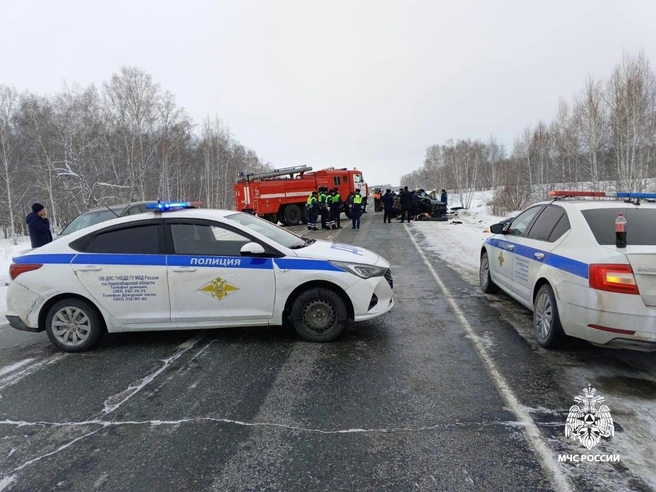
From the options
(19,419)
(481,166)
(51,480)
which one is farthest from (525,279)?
(481,166)

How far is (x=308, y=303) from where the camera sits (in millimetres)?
4797

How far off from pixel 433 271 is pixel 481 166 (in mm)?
88836

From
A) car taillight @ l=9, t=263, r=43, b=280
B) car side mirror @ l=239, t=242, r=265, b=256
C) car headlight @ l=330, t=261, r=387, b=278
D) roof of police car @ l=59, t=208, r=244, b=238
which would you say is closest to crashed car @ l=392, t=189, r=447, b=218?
car headlight @ l=330, t=261, r=387, b=278

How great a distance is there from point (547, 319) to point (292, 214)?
1917 cm

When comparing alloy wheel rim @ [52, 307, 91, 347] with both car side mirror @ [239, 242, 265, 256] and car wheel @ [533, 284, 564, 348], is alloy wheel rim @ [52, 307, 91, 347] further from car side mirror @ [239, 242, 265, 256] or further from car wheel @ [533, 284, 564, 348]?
car wheel @ [533, 284, 564, 348]

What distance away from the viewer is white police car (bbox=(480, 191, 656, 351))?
11.8ft

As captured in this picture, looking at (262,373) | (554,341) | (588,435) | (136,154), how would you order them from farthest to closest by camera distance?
(136,154), (554,341), (262,373), (588,435)

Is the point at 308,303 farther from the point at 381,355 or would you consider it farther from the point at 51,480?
the point at 51,480

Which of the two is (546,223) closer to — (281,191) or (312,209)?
(312,209)

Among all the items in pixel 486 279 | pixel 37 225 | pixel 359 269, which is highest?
pixel 37 225

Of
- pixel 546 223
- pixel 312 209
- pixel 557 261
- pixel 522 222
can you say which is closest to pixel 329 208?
pixel 312 209

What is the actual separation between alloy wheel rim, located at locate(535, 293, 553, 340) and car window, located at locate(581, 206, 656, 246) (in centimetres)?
84

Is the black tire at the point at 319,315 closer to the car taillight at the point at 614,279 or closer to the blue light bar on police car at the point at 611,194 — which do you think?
the car taillight at the point at 614,279

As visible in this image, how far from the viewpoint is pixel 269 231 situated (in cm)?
543
